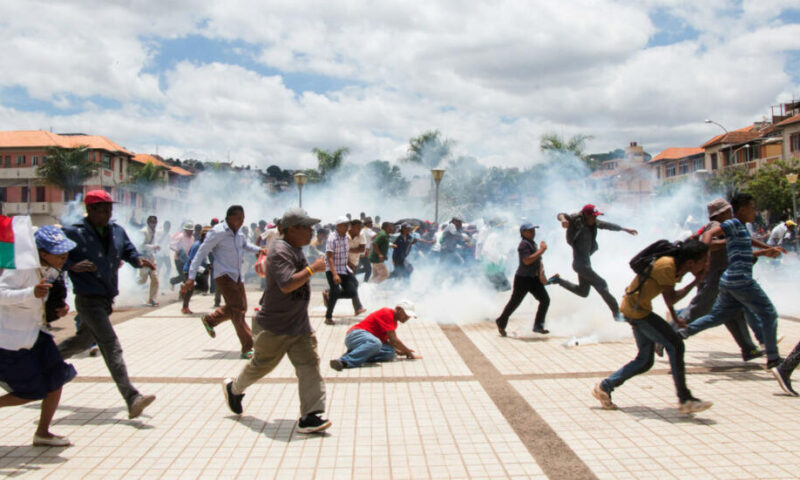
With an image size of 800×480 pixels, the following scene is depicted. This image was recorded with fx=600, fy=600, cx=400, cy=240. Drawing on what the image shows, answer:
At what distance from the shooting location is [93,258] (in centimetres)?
464

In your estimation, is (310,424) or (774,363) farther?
(774,363)

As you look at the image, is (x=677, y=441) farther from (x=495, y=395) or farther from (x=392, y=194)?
(x=392, y=194)

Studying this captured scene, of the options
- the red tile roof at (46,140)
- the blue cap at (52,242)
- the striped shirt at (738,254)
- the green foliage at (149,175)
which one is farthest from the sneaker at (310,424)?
the red tile roof at (46,140)

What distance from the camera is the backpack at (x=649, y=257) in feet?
A: 15.0

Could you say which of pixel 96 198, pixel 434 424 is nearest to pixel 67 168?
pixel 96 198

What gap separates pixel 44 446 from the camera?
3.98 meters

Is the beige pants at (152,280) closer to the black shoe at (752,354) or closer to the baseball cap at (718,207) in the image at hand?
the baseball cap at (718,207)

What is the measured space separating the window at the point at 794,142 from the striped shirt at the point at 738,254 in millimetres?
50986

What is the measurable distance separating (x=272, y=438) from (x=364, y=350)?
224cm

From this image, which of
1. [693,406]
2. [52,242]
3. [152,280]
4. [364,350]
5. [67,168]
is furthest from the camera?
[67,168]

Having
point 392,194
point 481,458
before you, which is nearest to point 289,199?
point 392,194

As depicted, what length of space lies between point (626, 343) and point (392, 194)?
3770 centimetres

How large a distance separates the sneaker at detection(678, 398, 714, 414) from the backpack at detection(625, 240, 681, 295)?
893 mm

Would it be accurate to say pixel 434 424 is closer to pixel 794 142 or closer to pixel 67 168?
pixel 794 142
